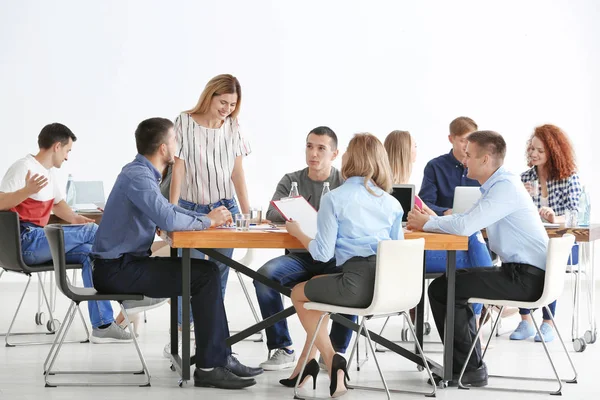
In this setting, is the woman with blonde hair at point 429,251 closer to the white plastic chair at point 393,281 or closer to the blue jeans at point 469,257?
the blue jeans at point 469,257

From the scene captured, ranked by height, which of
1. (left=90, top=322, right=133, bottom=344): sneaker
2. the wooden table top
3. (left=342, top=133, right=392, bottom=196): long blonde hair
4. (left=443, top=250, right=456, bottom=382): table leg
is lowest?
(left=90, top=322, right=133, bottom=344): sneaker

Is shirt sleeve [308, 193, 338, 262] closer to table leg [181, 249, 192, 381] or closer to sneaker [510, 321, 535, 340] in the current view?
table leg [181, 249, 192, 381]

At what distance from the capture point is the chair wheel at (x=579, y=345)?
16.6 feet

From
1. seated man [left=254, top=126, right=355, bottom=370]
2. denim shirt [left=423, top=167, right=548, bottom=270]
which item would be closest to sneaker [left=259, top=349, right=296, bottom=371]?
seated man [left=254, top=126, right=355, bottom=370]

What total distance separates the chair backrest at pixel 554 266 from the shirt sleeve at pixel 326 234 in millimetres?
976

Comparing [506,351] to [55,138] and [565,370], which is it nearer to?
[565,370]

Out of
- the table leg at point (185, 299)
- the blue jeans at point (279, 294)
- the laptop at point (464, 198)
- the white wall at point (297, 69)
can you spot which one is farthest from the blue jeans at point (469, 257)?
the white wall at point (297, 69)

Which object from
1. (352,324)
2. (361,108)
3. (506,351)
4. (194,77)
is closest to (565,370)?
(506,351)

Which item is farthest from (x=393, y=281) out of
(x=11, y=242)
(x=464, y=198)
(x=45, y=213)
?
→ (x=45, y=213)

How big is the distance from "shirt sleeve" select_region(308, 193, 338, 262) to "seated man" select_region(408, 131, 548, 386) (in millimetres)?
602

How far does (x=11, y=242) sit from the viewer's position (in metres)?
4.89

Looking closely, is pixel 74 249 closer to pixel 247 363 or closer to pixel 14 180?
pixel 14 180

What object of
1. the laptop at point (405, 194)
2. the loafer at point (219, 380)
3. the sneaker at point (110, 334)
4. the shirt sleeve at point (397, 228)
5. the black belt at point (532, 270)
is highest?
the laptop at point (405, 194)

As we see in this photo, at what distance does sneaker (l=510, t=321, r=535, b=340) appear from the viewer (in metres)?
5.45
